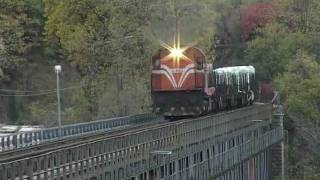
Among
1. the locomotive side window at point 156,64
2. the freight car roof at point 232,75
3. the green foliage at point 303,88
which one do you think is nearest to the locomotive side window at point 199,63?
the locomotive side window at point 156,64

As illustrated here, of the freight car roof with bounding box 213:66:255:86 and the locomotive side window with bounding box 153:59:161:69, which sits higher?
the locomotive side window with bounding box 153:59:161:69

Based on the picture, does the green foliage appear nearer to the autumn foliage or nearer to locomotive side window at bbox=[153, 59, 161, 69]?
the autumn foliage

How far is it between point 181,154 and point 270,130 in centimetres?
2079

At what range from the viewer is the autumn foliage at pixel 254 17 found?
2837 inches

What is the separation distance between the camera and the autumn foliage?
236 feet

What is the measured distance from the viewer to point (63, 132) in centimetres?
2889

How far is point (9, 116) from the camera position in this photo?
6225 centimetres

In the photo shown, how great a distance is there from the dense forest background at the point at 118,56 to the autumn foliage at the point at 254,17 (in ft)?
14.3

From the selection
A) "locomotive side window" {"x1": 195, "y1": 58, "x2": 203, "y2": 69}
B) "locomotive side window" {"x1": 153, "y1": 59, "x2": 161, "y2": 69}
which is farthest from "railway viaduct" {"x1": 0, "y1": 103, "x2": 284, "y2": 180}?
"locomotive side window" {"x1": 195, "y1": 58, "x2": 203, "y2": 69}

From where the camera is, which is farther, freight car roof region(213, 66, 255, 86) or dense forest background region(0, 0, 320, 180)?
dense forest background region(0, 0, 320, 180)

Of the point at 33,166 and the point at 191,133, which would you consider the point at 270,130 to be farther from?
the point at 33,166

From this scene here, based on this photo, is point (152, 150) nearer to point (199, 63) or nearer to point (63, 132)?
point (63, 132)

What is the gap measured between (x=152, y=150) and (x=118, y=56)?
81.4 ft

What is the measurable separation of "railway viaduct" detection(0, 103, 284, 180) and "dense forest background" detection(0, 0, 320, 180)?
363 cm
